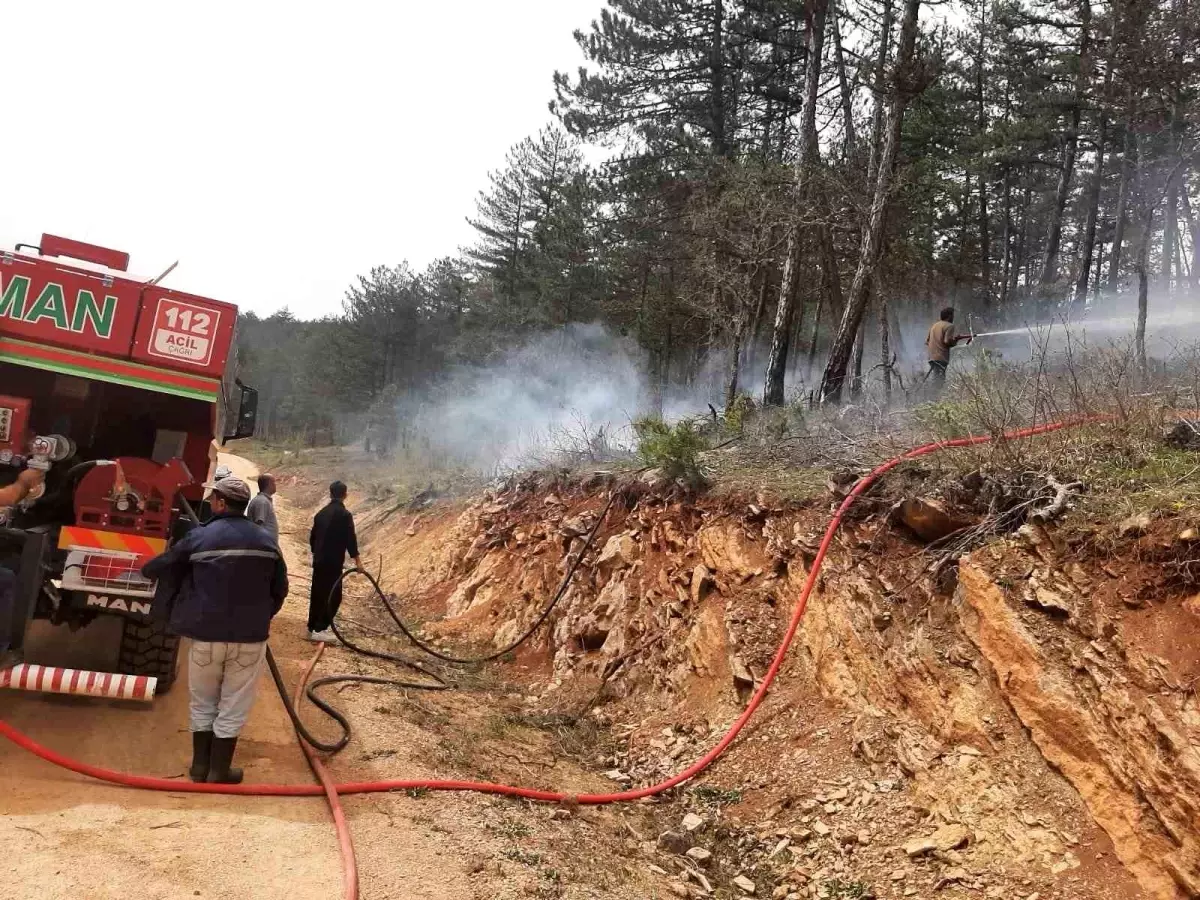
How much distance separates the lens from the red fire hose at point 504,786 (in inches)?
169

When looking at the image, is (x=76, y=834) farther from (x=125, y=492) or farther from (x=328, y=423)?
(x=328, y=423)

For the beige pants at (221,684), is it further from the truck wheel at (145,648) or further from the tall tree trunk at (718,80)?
the tall tree trunk at (718,80)

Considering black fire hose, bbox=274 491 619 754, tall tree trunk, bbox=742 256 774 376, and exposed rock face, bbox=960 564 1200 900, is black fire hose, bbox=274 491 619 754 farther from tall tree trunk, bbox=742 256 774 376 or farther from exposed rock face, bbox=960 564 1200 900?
tall tree trunk, bbox=742 256 774 376

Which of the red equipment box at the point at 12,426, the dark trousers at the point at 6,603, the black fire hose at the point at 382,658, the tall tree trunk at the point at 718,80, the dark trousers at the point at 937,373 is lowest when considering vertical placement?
the black fire hose at the point at 382,658

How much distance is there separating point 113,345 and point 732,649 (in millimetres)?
5339

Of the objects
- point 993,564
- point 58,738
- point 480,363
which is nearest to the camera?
point 58,738

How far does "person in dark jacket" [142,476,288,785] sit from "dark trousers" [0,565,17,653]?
669 millimetres

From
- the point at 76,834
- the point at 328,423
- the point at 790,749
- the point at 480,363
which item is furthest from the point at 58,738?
the point at 328,423

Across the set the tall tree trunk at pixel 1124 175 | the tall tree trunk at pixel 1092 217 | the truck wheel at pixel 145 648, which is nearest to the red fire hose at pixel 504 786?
the truck wheel at pixel 145 648

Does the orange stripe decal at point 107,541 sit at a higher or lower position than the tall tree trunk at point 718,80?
lower

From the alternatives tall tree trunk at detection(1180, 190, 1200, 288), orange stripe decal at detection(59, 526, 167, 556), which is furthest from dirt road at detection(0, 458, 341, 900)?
tall tree trunk at detection(1180, 190, 1200, 288)

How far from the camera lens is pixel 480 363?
1159 inches

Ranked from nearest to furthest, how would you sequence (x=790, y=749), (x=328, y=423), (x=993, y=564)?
(x=993, y=564), (x=790, y=749), (x=328, y=423)

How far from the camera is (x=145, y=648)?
532cm
